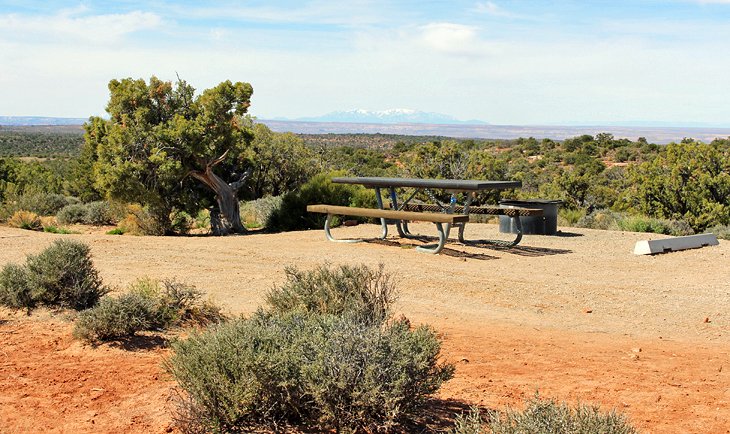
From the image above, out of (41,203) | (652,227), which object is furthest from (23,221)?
(652,227)

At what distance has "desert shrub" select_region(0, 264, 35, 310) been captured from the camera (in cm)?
716

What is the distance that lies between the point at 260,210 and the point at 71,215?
506 centimetres

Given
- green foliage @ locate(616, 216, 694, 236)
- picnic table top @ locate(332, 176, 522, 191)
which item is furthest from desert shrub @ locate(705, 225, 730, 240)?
picnic table top @ locate(332, 176, 522, 191)

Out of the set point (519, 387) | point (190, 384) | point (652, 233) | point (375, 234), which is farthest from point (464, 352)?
point (652, 233)

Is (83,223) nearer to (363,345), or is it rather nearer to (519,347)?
(519,347)

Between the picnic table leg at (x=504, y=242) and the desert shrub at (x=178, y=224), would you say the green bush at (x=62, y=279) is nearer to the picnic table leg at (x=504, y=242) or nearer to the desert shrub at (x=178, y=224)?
the picnic table leg at (x=504, y=242)

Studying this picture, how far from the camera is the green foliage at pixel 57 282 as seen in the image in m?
7.11

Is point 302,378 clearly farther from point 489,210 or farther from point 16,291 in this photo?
point 489,210

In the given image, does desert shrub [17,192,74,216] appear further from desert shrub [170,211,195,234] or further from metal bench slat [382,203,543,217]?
metal bench slat [382,203,543,217]

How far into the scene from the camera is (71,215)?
733 inches

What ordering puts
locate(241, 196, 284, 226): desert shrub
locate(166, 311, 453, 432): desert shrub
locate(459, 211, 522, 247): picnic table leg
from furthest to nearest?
locate(241, 196, 284, 226): desert shrub, locate(459, 211, 522, 247): picnic table leg, locate(166, 311, 453, 432): desert shrub

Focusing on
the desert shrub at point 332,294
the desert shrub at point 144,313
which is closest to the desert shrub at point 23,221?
the desert shrub at point 144,313

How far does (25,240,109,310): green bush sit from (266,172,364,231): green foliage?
369 inches

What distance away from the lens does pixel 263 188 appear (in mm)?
21750
